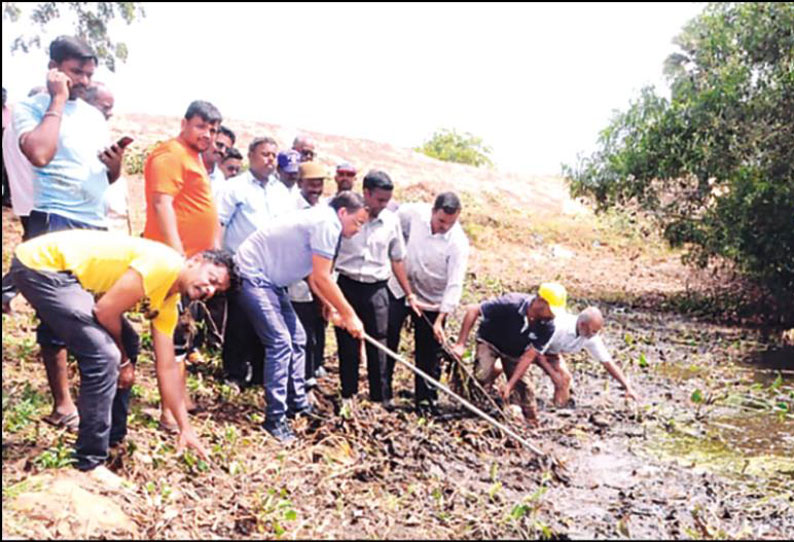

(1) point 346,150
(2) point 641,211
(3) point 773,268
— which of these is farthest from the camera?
(1) point 346,150

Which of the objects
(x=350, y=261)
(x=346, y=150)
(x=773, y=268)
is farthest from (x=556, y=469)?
(x=346, y=150)

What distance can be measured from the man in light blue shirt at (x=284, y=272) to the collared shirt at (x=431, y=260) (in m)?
0.96

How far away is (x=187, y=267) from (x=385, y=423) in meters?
2.29

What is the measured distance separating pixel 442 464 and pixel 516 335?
159 cm

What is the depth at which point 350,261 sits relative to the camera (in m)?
5.90

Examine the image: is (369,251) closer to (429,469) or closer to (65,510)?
(429,469)

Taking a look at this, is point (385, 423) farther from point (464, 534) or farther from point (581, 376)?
point (581, 376)

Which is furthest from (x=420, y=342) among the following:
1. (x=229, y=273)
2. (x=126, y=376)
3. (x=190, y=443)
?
(x=126, y=376)

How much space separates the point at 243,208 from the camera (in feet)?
20.0

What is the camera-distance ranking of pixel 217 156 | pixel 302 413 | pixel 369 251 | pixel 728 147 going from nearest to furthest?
1. pixel 302 413
2. pixel 369 251
3. pixel 217 156
4. pixel 728 147

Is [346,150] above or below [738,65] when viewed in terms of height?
below

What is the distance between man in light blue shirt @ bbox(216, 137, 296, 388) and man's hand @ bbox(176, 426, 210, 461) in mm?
1547

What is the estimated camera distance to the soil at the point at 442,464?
12.9 feet

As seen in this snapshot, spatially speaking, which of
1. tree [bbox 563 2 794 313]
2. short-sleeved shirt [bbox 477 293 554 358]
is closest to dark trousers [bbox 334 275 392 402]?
short-sleeved shirt [bbox 477 293 554 358]
